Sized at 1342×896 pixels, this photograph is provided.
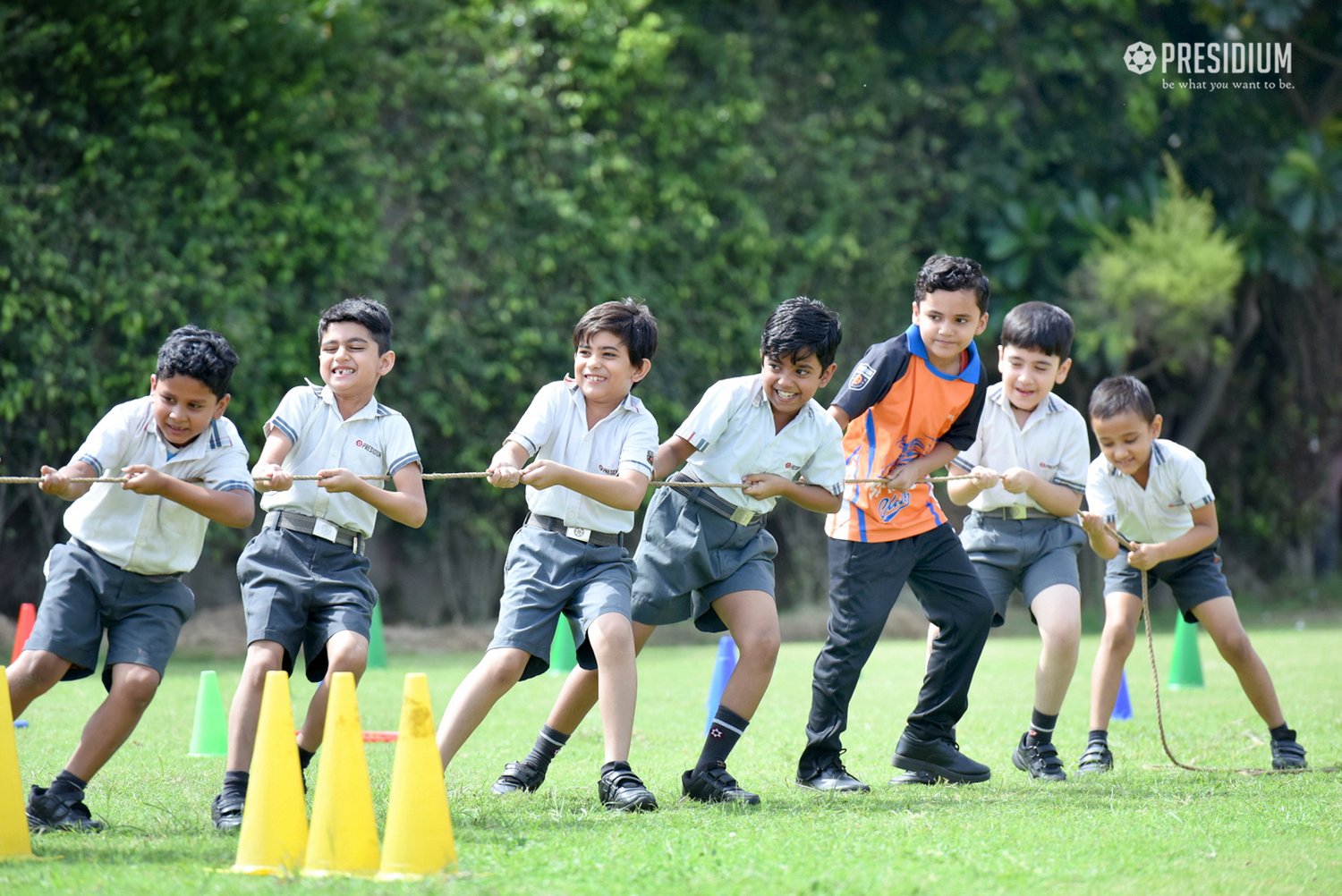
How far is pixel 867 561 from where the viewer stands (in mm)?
5367

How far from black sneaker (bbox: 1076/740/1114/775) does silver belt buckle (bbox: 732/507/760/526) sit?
5.93ft

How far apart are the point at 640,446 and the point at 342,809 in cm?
177

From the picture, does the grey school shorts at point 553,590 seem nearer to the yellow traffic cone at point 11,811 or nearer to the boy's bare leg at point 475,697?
the boy's bare leg at point 475,697

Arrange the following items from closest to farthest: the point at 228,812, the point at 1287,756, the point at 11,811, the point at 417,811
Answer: the point at 417,811 → the point at 11,811 → the point at 228,812 → the point at 1287,756

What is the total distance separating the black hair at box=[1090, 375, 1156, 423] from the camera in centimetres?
595

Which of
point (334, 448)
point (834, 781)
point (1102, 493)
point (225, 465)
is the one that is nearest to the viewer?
point (225, 465)

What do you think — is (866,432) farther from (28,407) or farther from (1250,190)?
(1250,190)

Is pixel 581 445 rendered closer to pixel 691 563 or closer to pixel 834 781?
pixel 691 563

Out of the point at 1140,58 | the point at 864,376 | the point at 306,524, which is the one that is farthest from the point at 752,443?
the point at 1140,58

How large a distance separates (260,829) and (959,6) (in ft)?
48.3

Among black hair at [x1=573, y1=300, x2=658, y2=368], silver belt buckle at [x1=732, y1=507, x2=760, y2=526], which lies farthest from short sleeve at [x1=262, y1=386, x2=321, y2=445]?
silver belt buckle at [x1=732, y1=507, x2=760, y2=526]

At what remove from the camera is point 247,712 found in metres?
4.34

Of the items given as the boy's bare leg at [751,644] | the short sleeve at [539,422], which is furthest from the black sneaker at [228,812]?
the boy's bare leg at [751,644]

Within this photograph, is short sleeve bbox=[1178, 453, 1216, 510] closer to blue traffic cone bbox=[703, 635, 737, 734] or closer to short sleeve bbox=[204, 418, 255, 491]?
blue traffic cone bbox=[703, 635, 737, 734]
